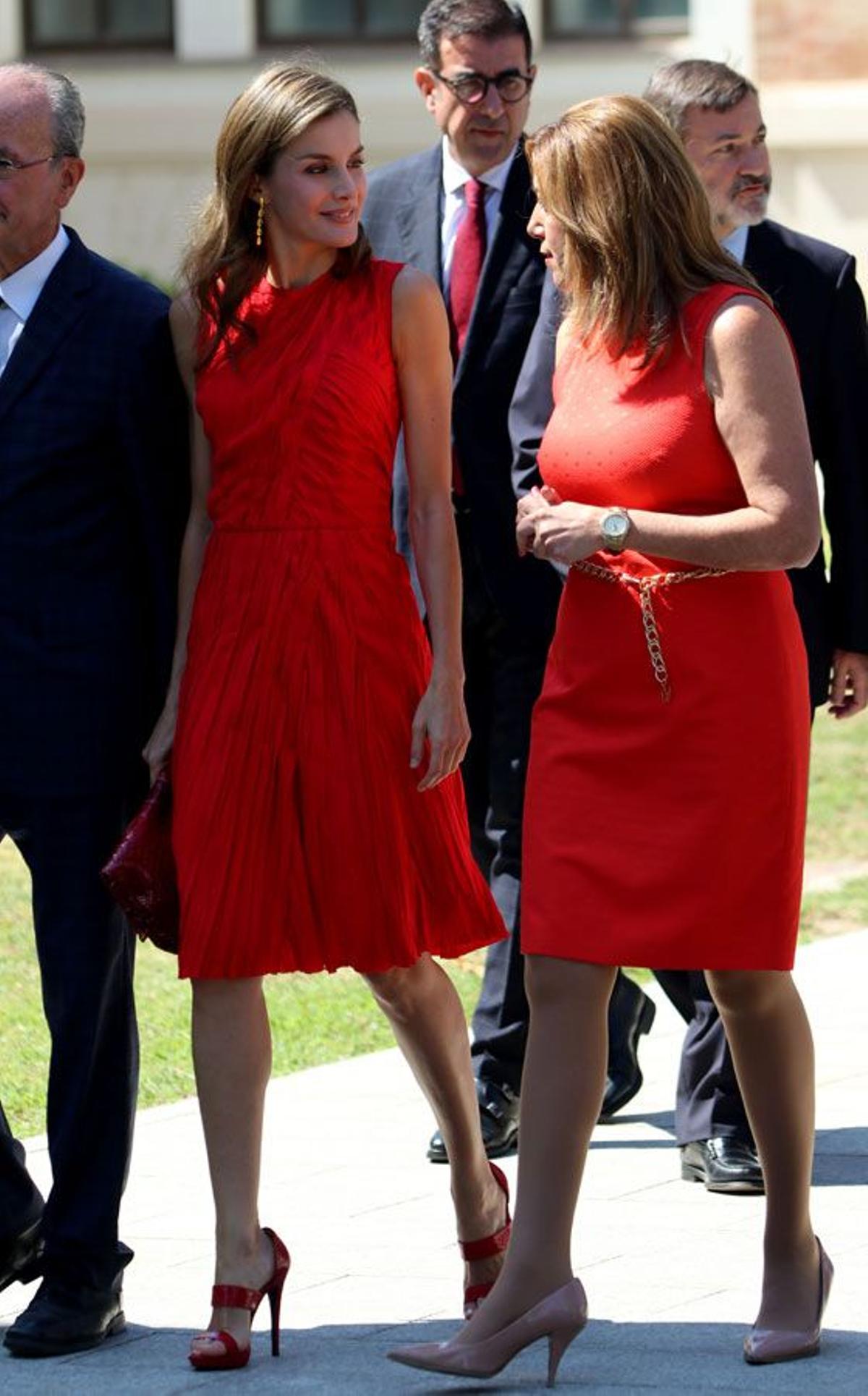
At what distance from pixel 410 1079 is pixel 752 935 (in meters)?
2.71

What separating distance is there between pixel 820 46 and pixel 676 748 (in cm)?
1875

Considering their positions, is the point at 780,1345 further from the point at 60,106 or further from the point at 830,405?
the point at 60,106

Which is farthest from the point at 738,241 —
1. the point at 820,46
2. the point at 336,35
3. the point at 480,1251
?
the point at 336,35

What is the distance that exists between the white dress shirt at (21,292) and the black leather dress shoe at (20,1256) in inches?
60.4

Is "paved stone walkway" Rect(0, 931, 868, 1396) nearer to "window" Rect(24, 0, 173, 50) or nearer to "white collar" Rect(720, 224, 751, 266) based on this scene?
"white collar" Rect(720, 224, 751, 266)

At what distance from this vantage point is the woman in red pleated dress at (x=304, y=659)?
4688mm

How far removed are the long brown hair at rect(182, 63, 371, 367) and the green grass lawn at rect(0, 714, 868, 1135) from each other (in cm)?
264

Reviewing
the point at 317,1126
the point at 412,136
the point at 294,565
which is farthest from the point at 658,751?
the point at 412,136

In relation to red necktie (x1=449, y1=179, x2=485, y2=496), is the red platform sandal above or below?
below

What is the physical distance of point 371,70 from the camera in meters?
22.9

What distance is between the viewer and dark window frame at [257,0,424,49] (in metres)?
23.5

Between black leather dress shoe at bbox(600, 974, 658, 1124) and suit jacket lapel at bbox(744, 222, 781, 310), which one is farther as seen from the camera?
black leather dress shoe at bbox(600, 974, 658, 1124)

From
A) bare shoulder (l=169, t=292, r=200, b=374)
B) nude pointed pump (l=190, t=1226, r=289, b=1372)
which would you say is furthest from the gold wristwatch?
nude pointed pump (l=190, t=1226, r=289, b=1372)

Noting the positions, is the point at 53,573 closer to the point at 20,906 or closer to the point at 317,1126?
the point at 317,1126
